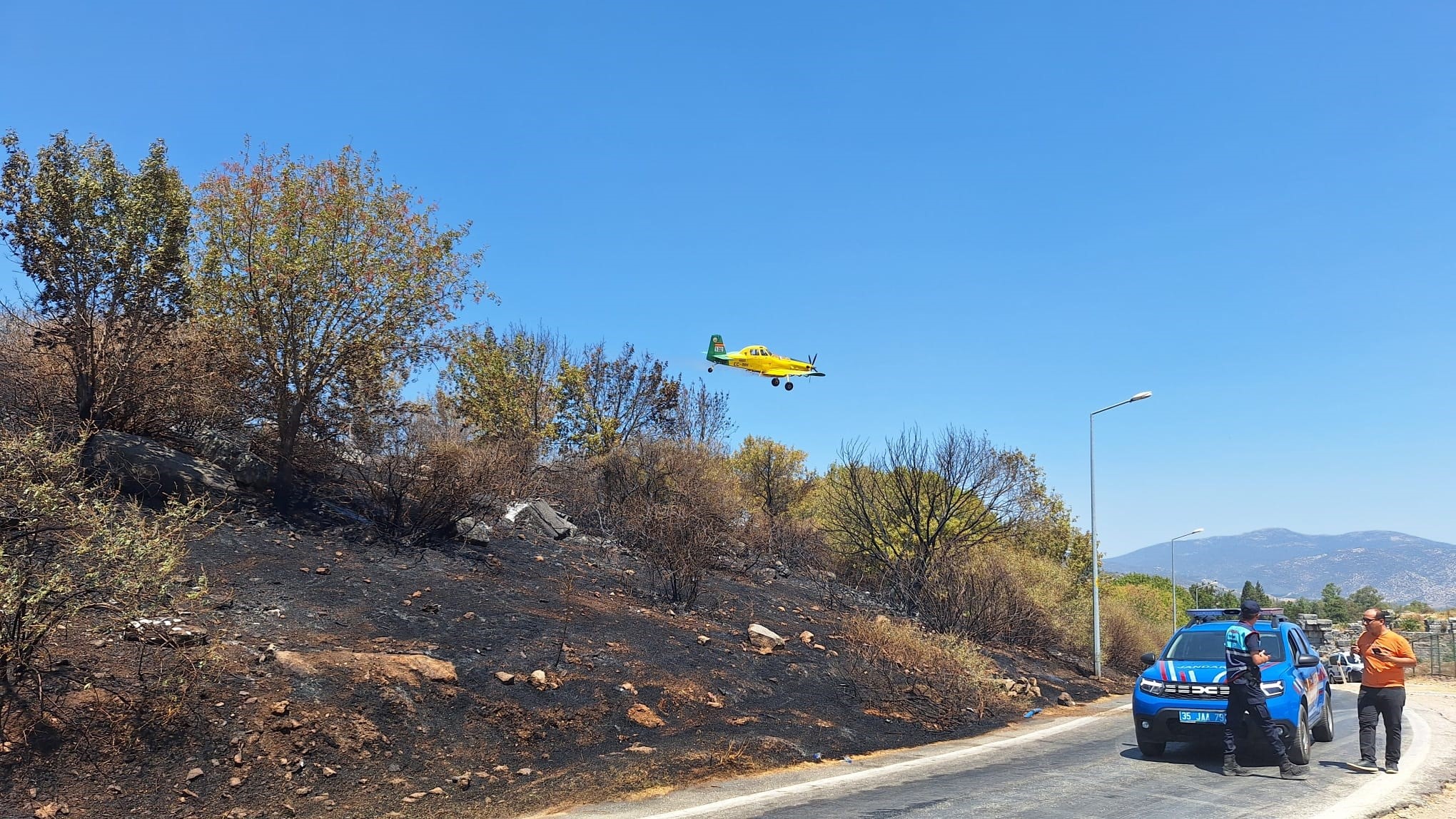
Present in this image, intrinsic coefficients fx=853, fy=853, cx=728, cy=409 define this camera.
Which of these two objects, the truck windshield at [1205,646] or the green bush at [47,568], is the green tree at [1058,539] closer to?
the truck windshield at [1205,646]

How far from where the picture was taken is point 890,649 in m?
15.9

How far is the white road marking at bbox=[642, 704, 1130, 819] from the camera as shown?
25.5 ft

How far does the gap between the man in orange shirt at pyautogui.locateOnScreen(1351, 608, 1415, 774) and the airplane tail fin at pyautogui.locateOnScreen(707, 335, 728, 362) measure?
1801 centimetres

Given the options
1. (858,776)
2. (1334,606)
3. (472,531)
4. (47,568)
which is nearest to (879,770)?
(858,776)

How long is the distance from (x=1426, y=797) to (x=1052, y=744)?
454cm

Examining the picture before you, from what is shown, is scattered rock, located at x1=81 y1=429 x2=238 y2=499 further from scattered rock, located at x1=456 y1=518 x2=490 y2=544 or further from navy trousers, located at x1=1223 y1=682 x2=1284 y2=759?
navy trousers, located at x1=1223 y1=682 x2=1284 y2=759

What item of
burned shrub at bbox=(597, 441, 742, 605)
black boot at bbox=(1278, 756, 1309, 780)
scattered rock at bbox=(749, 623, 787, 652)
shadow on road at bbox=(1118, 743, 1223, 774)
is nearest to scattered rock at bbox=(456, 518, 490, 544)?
burned shrub at bbox=(597, 441, 742, 605)

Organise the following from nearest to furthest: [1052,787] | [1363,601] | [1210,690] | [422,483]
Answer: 1. [1052,787]
2. [1210,690]
3. [422,483]
4. [1363,601]

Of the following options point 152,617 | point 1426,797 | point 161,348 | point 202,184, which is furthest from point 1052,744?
point 202,184

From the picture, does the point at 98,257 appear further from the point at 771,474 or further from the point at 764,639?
the point at 771,474

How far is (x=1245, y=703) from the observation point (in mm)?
9523

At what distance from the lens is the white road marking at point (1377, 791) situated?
25.1 feet

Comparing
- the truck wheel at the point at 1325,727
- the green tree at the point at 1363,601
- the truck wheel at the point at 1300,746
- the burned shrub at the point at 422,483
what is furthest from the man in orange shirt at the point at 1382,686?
the green tree at the point at 1363,601

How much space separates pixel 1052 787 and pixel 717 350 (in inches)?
779
